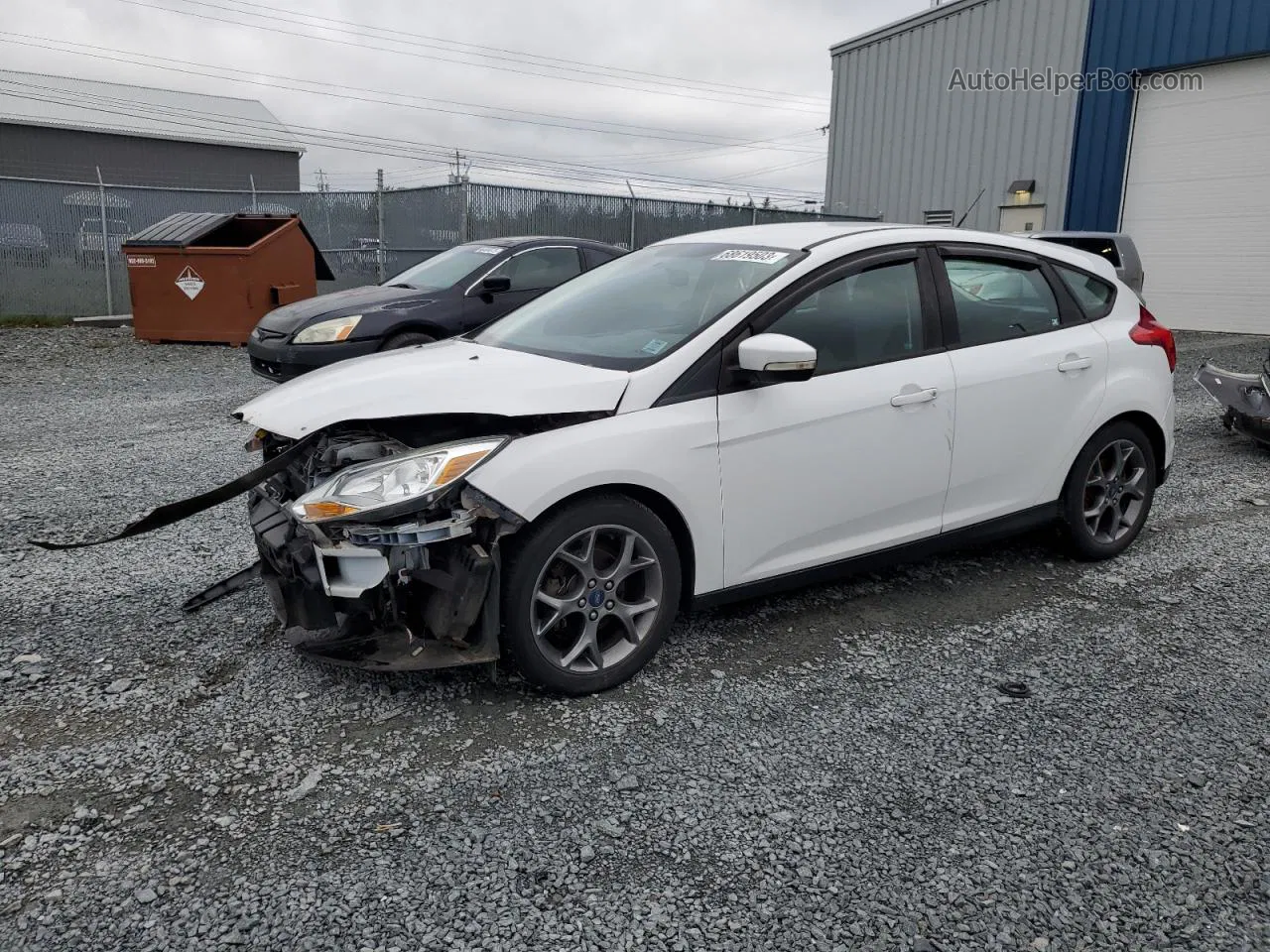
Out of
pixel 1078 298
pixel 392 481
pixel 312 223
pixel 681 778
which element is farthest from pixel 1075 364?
pixel 312 223

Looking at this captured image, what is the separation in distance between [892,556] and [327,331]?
607 centimetres

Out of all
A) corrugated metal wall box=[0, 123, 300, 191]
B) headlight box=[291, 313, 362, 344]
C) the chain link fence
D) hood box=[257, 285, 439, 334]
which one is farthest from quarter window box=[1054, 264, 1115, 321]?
corrugated metal wall box=[0, 123, 300, 191]

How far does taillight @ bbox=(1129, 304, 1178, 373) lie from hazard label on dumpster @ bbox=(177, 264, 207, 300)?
11.4 m

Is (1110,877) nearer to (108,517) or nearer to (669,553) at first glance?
(669,553)

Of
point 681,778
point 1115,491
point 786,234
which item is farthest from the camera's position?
point 1115,491

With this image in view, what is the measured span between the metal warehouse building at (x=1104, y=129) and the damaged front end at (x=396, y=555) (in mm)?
17320

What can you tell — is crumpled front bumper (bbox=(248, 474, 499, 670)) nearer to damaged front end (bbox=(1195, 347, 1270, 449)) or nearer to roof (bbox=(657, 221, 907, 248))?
roof (bbox=(657, 221, 907, 248))

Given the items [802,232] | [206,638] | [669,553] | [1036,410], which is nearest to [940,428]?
[1036,410]

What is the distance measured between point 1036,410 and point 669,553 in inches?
79.4

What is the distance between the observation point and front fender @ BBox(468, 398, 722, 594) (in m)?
3.16

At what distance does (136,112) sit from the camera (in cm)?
3578

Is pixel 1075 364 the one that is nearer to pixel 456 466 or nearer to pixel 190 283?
pixel 456 466

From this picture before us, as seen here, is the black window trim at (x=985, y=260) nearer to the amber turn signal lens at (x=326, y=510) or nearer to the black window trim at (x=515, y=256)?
the amber turn signal lens at (x=326, y=510)

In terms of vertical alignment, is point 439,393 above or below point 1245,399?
above
